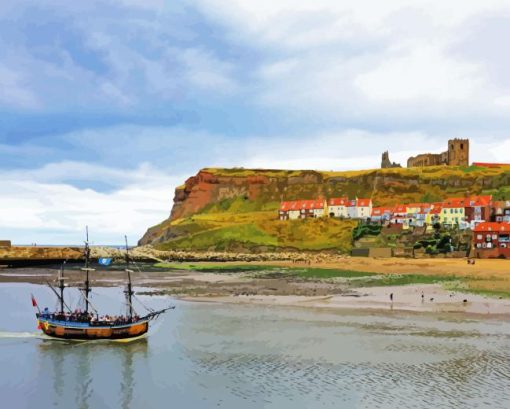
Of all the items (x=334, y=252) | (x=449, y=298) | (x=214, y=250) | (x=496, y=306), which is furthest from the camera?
(x=214, y=250)

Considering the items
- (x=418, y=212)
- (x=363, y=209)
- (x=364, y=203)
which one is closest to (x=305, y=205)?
(x=363, y=209)

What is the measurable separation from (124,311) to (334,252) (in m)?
92.3

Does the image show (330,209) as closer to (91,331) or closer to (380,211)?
(380,211)

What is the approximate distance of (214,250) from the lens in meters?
153

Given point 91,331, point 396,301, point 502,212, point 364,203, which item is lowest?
point 396,301

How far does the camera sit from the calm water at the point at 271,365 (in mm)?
27797

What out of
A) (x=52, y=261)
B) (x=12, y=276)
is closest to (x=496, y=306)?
(x=12, y=276)

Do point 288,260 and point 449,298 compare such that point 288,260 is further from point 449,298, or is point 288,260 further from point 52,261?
point 449,298

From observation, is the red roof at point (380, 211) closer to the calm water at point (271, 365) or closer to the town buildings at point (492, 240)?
the town buildings at point (492, 240)

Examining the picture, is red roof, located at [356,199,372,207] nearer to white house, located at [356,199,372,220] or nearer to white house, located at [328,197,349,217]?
white house, located at [356,199,372,220]

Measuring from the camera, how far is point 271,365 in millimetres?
34062

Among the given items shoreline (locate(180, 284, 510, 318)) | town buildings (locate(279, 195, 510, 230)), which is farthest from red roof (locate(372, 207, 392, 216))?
shoreline (locate(180, 284, 510, 318))

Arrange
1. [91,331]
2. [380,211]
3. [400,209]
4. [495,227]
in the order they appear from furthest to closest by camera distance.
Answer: [380,211] → [400,209] → [495,227] → [91,331]

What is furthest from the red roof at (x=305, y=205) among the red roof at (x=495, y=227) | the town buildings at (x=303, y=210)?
the red roof at (x=495, y=227)
